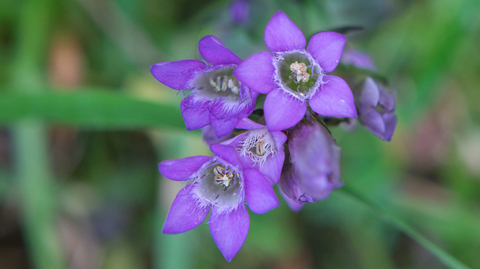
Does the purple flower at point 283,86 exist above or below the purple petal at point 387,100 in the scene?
above

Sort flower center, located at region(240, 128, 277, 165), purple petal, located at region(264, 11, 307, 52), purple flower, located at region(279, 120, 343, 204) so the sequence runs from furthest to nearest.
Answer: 1. flower center, located at region(240, 128, 277, 165)
2. purple petal, located at region(264, 11, 307, 52)
3. purple flower, located at region(279, 120, 343, 204)

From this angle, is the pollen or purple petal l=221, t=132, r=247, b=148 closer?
purple petal l=221, t=132, r=247, b=148

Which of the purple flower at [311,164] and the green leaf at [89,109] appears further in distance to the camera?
the green leaf at [89,109]

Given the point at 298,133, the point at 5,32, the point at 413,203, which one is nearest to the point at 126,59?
the point at 5,32

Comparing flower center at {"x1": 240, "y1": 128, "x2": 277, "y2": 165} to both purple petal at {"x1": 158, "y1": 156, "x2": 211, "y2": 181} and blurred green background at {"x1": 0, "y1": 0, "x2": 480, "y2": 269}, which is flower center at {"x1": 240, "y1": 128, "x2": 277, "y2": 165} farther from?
blurred green background at {"x1": 0, "y1": 0, "x2": 480, "y2": 269}

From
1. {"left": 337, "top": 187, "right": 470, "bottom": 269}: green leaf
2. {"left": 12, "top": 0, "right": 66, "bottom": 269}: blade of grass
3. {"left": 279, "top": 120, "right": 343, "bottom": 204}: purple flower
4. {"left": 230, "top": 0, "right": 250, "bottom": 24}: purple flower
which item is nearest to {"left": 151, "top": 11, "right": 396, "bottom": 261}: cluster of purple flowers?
{"left": 279, "top": 120, "right": 343, "bottom": 204}: purple flower

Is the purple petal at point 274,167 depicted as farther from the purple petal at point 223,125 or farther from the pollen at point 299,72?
the pollen at point 299,72

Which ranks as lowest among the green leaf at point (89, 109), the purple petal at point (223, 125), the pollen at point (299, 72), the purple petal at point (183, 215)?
the purple petal at point (183, 215)

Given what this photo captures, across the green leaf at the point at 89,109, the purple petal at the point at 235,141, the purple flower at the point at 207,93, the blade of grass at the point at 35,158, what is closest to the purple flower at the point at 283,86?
the purple flower at the point at 207,93
